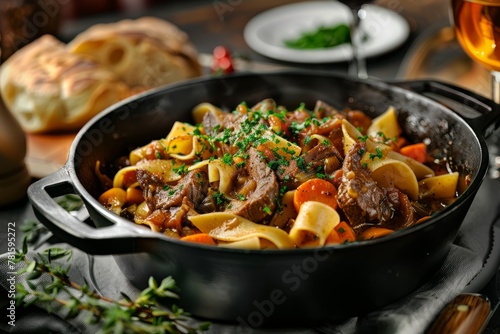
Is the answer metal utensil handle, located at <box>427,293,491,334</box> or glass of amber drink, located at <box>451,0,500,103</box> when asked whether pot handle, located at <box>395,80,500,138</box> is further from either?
metal utensil handle, located at <box>427,293,491,334</box>

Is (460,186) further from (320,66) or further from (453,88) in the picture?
(320,66)

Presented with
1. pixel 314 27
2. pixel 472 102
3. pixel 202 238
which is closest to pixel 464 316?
pixel 202 238

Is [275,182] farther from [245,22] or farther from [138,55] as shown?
[245,22]

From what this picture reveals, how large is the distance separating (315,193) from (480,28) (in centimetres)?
122

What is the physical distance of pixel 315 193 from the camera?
112 inches

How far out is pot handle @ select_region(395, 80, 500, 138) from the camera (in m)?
3.14

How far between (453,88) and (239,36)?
3.28 meters

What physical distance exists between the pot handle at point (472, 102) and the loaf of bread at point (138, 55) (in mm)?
2080

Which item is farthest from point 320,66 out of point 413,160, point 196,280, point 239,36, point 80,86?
point 196,280

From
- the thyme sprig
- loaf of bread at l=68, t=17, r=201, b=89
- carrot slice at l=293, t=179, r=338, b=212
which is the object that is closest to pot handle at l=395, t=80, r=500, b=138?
carrot slice at l=293, t=179, r=338, b=212

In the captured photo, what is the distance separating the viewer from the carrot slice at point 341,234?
2.65m

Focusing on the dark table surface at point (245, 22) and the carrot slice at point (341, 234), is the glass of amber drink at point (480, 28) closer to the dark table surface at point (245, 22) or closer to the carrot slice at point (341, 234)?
the carrot slice at point (341, 234)

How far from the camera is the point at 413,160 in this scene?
329 centimetres

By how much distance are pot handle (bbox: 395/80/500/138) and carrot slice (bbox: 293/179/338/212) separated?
816mm
